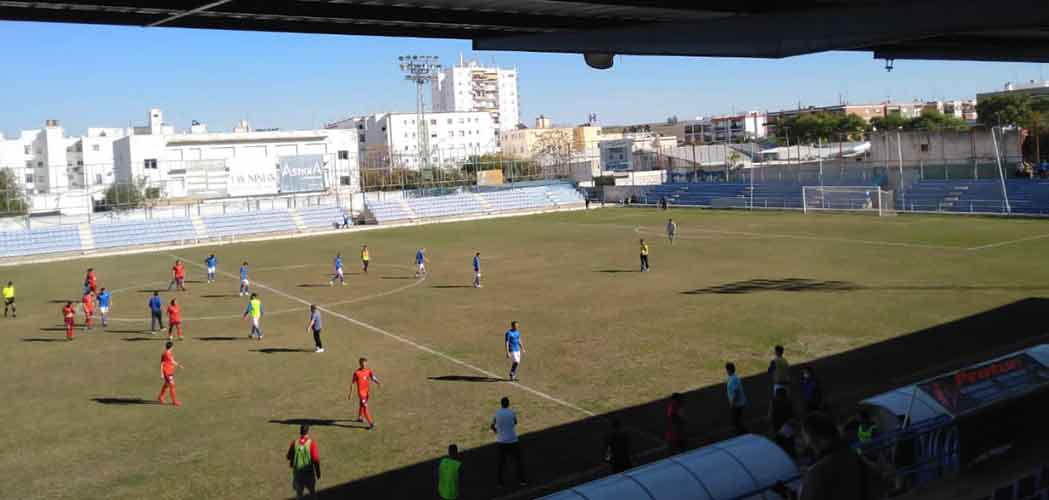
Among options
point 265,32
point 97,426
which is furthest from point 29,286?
point 265,32

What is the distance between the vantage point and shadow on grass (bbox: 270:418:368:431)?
587 inches

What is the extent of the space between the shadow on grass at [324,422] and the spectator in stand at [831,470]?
11.2 m

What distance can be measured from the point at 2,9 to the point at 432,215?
194 feet

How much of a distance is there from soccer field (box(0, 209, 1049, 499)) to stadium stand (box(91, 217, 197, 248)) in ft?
44.8

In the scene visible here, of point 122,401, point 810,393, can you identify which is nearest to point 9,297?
point 122,401

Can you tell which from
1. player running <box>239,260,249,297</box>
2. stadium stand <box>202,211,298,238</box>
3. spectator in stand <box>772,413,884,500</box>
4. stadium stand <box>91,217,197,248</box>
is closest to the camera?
spectator in stand <box>772,413,884,500</box>

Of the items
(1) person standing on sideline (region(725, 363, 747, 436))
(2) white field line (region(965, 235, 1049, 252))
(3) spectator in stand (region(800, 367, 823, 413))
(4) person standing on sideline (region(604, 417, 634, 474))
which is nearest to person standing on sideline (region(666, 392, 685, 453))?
(4) person standing on sideline (region(604, 417, 634, 474))

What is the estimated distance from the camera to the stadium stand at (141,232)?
55406 millimetres

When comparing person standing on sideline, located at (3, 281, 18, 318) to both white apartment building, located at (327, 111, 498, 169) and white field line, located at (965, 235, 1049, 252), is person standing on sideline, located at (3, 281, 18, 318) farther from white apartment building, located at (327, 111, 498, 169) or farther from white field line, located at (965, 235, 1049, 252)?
white apartment building, located at (327, 111, 498, 169)

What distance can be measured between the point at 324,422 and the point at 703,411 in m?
6.61

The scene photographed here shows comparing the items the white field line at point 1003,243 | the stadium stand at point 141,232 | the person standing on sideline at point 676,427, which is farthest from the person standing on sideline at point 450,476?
the stadium stand at point 141,232

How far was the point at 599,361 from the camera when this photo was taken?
18750 mm

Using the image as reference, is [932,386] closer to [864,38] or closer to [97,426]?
[864,38]

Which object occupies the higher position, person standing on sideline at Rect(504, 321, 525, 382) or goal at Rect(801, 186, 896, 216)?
goal at Rect(801, 186, 896, 216)
